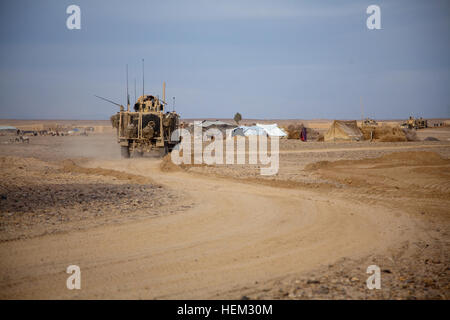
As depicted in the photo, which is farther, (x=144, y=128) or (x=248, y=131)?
(x=248, y=131)

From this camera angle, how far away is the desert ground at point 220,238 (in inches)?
186

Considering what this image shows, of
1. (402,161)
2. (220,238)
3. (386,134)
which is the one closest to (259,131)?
(386,134)

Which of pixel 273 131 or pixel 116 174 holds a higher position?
pixel 273 131

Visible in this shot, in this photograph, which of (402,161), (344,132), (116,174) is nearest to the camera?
(116,174)

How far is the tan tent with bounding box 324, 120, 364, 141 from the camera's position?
37.4 m

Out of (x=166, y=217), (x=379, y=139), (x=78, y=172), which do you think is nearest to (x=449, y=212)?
(x=166, y=217)

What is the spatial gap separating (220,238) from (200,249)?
68cm

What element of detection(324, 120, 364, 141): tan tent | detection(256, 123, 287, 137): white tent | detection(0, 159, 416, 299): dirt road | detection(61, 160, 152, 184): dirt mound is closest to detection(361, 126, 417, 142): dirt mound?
detection(324, 120, 364, 141): tan tent

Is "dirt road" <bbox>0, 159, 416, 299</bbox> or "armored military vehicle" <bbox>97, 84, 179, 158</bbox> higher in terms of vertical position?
"armored military vehicle" <bbox>97, 84, 179, 158</bbox>

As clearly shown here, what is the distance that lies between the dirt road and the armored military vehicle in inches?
460

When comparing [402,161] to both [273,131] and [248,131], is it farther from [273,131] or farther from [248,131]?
[273,131]

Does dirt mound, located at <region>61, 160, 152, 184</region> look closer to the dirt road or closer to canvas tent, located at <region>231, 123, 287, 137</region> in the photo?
the dirt road

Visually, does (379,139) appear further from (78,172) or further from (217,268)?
(217,268)

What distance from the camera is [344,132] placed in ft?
123
